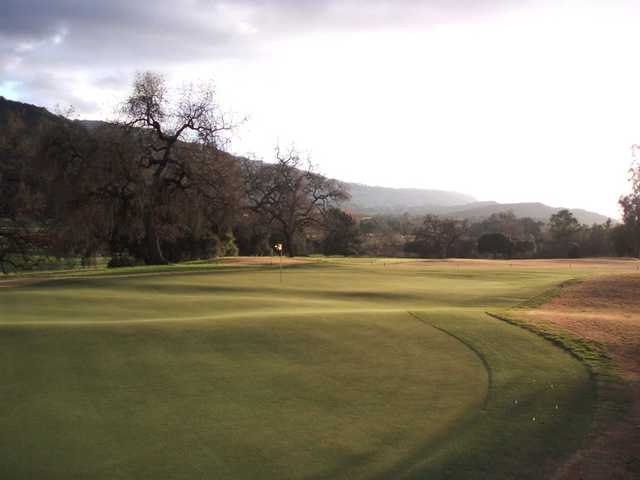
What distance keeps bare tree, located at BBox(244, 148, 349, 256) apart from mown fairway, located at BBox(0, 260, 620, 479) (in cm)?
3921

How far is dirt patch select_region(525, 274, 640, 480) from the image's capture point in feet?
18.6

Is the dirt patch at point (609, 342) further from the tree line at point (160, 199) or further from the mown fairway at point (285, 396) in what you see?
the tree line at point (160, 199)

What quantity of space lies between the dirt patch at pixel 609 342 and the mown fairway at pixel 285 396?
0.93 feet

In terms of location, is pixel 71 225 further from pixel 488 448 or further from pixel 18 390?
pixel 488 448

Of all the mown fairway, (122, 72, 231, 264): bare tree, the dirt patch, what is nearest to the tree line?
(122, 72, 231, 264): bare tree

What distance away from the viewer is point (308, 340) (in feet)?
34.8

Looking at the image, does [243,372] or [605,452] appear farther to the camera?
[243,372]

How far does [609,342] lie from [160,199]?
28.5 m

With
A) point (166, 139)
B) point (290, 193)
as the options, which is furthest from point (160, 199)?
point (290, 193)

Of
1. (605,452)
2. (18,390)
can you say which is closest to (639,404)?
(605,452)

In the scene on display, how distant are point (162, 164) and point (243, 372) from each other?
2672cm

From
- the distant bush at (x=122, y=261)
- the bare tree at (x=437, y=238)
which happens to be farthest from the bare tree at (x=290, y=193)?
the bare tree at (x=437, y=238)

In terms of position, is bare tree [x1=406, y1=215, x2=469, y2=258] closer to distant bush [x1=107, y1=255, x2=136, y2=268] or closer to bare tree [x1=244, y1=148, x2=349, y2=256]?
bare tree [x1=244, y1=148, x2=349, y2=256]

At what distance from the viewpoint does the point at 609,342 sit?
34.4ft
